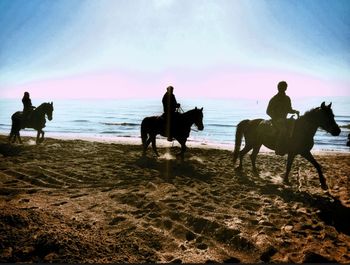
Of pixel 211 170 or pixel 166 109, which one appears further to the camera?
pixel 166 109

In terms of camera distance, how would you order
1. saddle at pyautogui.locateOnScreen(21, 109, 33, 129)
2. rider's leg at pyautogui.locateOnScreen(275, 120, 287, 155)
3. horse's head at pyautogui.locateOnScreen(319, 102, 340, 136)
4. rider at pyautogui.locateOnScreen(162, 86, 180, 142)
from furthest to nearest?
1. saddle at pyautogui.locateOnScreen(21, 109, 33, 129)
2. rider at pyautogui.locateOnScreen(162, 86, 180, 142)
3. rider's leg at pyautogui.locateOnScreen(275, 120, 287, 155)
4. horse's head at pyautogui.locateOnScreen(319, 102, 340, 136)

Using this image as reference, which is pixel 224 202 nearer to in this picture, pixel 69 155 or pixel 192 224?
pixel 192 224

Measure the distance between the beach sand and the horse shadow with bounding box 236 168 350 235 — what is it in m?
0.02

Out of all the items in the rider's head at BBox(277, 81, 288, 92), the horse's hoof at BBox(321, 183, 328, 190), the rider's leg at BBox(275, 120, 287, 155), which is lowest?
the horse's hoof at BBox(321, 183, 328, 190)

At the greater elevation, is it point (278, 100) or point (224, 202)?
point (278, 100)

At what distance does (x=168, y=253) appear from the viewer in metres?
4.23

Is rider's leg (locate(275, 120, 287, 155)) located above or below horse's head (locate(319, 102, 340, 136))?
below

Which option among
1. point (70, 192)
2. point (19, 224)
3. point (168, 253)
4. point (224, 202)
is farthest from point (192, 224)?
point (70, 192)

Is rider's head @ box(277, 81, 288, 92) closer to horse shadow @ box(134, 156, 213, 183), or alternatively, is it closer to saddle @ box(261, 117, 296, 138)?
saddle @ box(261, 117, 296, 138)

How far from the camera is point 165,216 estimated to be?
562cm

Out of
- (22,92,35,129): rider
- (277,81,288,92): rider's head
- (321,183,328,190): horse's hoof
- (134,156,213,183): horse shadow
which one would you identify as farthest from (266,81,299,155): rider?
(22,92,35,129): rider

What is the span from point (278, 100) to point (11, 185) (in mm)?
8031

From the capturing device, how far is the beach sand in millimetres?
4168

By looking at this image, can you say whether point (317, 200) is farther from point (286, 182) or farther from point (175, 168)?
point (175, 168)
